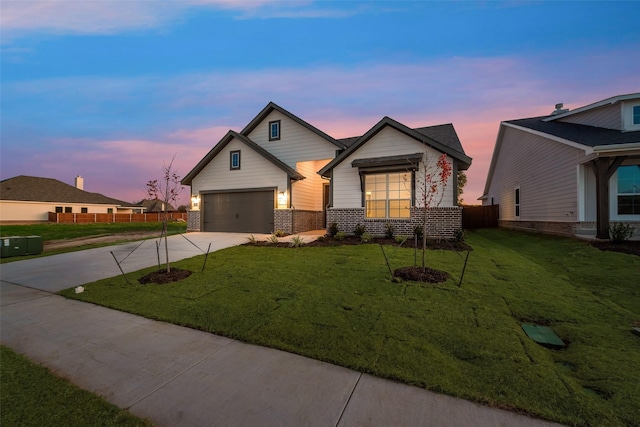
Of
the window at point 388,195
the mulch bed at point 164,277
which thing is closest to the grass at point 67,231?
the mulch bed at point 164,277

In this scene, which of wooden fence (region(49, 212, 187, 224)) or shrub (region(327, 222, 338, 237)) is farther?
wooden fence (region(49, 212, 187, 224))

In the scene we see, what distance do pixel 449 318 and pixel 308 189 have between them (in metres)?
12.7

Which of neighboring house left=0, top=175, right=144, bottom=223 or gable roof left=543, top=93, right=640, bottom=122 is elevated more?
gable roof left=543, top=93, right=640, bottom=122

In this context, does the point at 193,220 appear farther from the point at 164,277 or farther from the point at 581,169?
the point at 581,169

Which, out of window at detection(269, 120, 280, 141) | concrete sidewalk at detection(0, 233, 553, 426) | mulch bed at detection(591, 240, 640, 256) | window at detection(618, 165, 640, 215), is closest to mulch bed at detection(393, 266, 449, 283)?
concrete sidewalk at detection(0, 233, 553, 426)

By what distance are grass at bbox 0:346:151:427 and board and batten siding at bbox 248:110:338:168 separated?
1387 cm

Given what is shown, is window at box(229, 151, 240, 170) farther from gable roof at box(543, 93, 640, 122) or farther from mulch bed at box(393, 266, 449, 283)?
gable roof at box(543, 93, 640, 122)

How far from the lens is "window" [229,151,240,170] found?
15.0 meters

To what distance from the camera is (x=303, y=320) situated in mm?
3639

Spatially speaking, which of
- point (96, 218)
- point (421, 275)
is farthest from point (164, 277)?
point (96, 218)

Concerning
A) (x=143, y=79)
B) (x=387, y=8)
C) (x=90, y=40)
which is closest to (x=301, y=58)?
(x=387, y=8)

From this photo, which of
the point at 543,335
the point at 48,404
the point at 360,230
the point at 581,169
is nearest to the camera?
the point at 48,404

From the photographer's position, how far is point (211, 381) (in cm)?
240

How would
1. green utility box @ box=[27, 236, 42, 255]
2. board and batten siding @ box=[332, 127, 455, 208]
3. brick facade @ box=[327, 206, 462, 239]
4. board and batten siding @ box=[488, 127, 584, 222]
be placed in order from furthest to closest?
1. board and batten siding @ box=[488, 127, 584, 222]
2. board and batten siding @ box=[332, 127, 455, 208]
3. brick facade @ box=[327, 206, 462, 239]
4. green utility box @ box=[27, 236, 42, 255]
